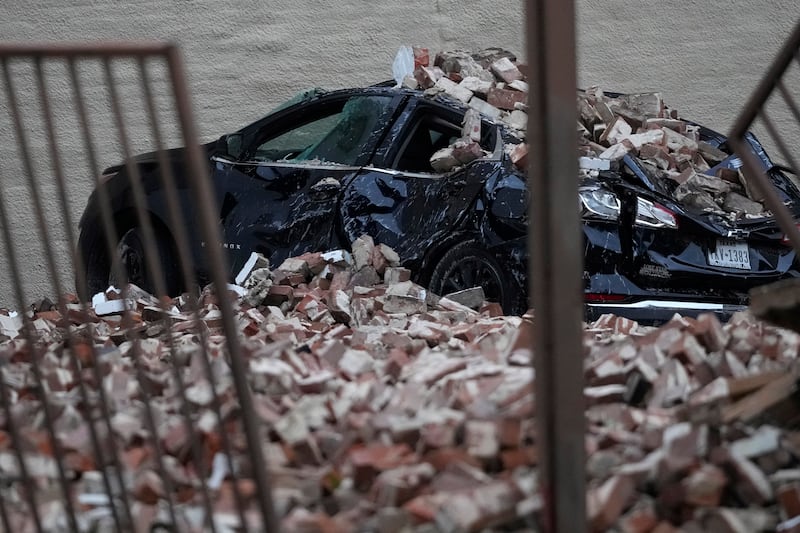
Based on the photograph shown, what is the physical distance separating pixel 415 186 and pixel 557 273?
4.09 m

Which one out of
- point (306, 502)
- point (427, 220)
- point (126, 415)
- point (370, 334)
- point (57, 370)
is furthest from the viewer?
point (427, 220)

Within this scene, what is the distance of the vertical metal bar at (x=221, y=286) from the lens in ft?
8.26

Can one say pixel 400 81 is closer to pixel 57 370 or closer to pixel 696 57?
pixel 696 57

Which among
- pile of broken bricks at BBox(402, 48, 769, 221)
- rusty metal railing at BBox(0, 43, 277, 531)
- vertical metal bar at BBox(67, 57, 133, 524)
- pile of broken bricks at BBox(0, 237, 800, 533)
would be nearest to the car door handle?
pile of broken bricks at BBox(402, 48, 769, 221)

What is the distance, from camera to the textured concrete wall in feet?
35.1

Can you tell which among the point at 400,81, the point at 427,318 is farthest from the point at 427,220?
the point at 400,81

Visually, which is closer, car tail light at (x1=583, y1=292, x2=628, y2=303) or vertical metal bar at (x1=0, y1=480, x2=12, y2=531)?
vertical metal bar at (x1=0, y1=480, x2=12, y2=531)

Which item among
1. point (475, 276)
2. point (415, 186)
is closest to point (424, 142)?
point (415, 186)

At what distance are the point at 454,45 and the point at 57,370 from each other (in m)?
7.86

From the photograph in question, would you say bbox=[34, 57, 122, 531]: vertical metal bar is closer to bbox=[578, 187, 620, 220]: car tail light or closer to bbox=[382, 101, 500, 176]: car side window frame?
bbox=[578, 187, 620, 220]: car tail light

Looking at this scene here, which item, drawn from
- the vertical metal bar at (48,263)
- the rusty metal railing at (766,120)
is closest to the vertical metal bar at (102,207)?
the vertical metal bar at (48,263)

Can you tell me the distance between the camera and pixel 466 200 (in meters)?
6.25

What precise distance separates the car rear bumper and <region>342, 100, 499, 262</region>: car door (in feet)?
3.33

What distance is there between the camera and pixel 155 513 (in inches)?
112
